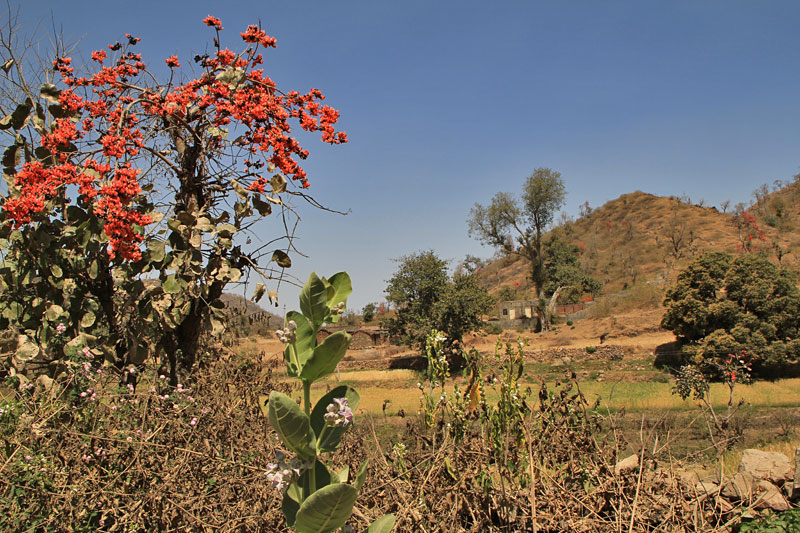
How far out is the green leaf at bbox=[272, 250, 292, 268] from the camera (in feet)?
13.1

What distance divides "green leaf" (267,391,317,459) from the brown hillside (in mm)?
48171

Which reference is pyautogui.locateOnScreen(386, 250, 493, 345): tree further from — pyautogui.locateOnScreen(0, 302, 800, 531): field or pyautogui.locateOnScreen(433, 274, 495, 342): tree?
pyautogui.locateOnScreen(0, 302, 800, 531): field

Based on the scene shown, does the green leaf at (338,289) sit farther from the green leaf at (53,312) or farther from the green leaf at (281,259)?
the green leaf at (53,312)

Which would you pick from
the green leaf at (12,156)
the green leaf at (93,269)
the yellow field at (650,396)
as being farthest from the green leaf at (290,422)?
the yellow field at (650,396)

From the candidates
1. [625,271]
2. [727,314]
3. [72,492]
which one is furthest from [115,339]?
[625,271]

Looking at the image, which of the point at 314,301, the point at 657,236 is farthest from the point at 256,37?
the point at 657,236

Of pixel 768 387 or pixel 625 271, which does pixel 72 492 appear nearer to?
pixel 768 387

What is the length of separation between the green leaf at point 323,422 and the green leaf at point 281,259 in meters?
2.68

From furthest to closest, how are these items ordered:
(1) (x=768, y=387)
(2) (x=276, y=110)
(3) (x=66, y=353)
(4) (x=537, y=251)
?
1. (4) (x=537, y=251)
2. (1) (x=768, y=387)
3. (2) (x=276, y=110)
4. (3) (x=66, y=353)

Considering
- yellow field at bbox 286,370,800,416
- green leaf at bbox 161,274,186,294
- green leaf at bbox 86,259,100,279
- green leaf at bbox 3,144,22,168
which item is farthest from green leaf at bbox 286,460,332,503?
yellow field at bbox 286,370,800,416

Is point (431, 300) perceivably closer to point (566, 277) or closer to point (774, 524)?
point (566, 277)

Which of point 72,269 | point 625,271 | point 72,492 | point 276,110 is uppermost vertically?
point 625,271

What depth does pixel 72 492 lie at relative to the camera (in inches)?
104

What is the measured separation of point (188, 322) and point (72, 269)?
34.0 inches
